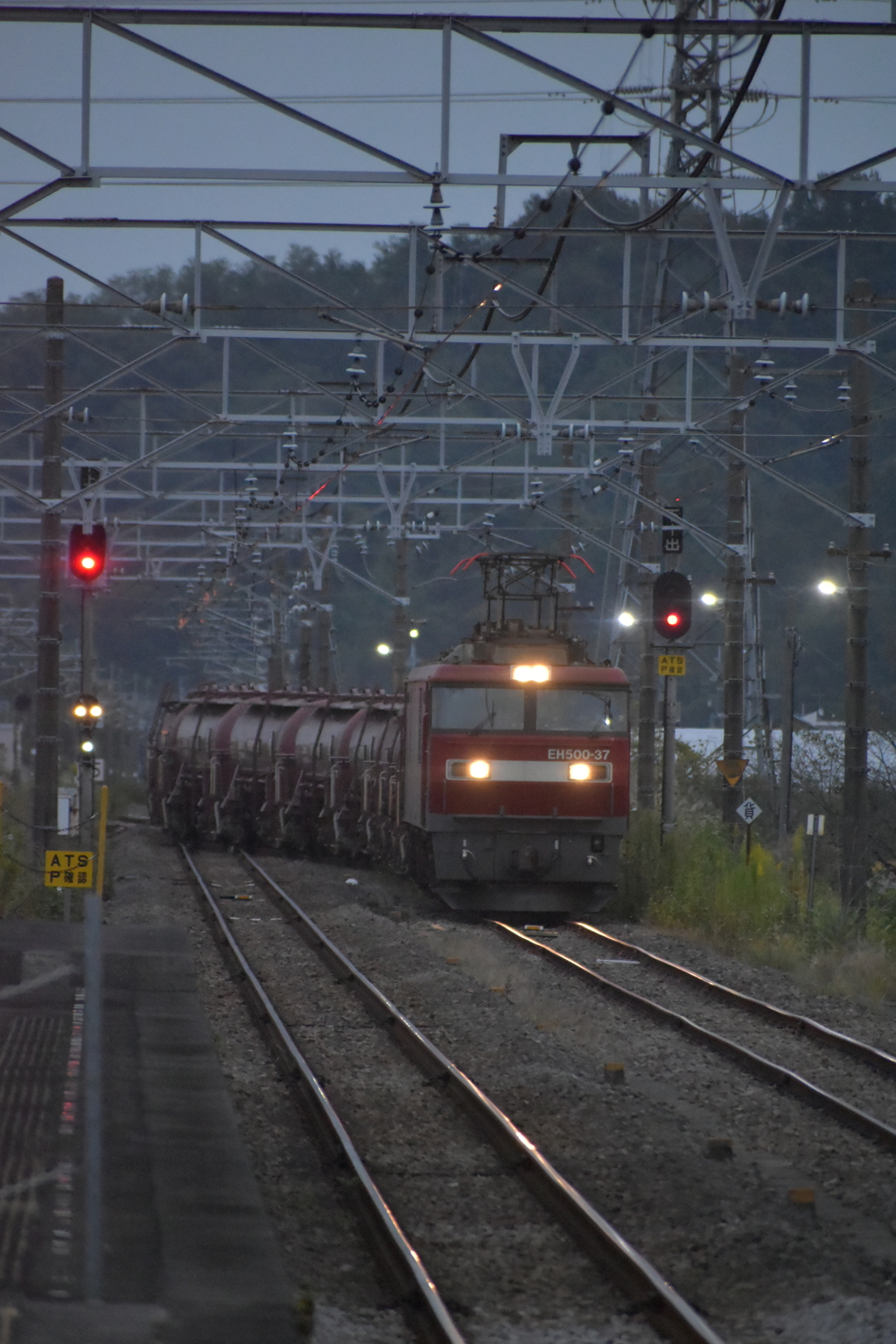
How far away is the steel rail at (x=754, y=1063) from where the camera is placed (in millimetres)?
9570

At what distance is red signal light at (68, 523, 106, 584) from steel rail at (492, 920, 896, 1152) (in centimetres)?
579

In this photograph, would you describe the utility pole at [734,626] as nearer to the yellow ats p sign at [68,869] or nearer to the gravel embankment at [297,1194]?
the gravel embankment at [297,1194]

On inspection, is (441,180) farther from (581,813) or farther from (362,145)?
(581,813)

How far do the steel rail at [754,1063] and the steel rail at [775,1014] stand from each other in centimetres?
68

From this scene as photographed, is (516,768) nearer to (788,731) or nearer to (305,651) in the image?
(788,731)

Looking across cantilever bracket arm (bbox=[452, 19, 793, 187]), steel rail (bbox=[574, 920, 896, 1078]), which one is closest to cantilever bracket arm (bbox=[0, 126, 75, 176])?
cantilever bracket arm (bbox=[452, 19, 793, 187])

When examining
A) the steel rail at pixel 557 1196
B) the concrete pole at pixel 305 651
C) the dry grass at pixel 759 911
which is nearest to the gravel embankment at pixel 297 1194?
the steel rail at pixel 557 1196

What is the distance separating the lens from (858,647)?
2089cm

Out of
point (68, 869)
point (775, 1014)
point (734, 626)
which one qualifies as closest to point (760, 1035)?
point (775, 1014)

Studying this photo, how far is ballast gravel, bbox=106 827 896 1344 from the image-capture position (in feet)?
21.9

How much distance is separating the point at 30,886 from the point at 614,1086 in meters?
10.2

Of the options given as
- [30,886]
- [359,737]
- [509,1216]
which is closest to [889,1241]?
[509,1216]

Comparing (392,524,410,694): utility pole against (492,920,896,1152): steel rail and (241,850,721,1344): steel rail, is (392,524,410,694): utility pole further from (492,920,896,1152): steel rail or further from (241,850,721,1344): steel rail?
(241,850,721,1344): steel rail

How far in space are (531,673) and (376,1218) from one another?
12091 mm
